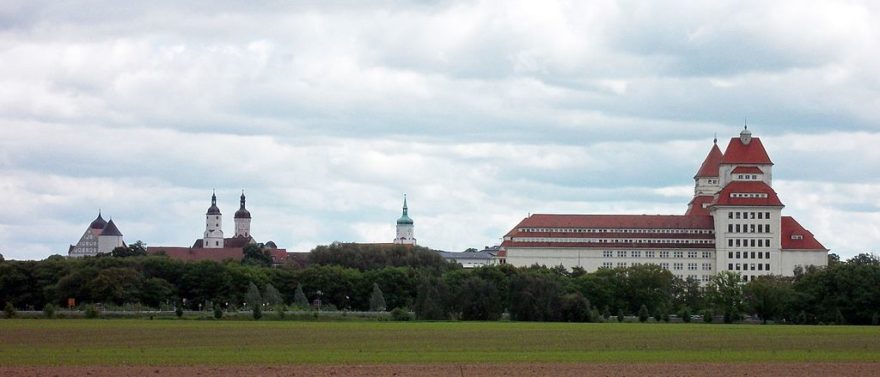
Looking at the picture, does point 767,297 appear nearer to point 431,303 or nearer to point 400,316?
point 431,303

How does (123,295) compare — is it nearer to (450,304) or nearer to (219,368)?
(450,304)

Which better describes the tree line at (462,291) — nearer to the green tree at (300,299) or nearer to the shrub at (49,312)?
the green tree at (300,299)

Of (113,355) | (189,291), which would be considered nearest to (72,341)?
(113,355)

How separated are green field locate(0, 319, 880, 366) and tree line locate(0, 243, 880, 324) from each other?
37.2 meters

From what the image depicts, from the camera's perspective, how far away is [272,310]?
140 meters

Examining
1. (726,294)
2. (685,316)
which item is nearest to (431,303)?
(685,316)

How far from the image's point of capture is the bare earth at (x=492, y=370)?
5488cm

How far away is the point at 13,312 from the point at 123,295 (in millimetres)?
29019

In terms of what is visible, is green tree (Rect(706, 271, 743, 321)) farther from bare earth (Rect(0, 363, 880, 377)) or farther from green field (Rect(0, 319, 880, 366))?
bare earth (Rect(0, 363, 880, 377))

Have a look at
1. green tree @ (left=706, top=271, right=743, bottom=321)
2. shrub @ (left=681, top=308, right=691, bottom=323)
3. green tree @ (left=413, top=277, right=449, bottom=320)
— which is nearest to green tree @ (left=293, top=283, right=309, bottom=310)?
green tree @ (left=413, top=277, right=449, bottom=320)

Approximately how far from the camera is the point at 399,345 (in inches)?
2958

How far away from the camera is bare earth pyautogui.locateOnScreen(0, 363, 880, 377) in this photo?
180 ft

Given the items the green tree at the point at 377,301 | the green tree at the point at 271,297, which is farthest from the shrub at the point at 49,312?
the green tree at the point at 377,301

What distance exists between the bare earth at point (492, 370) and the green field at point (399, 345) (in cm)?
295
